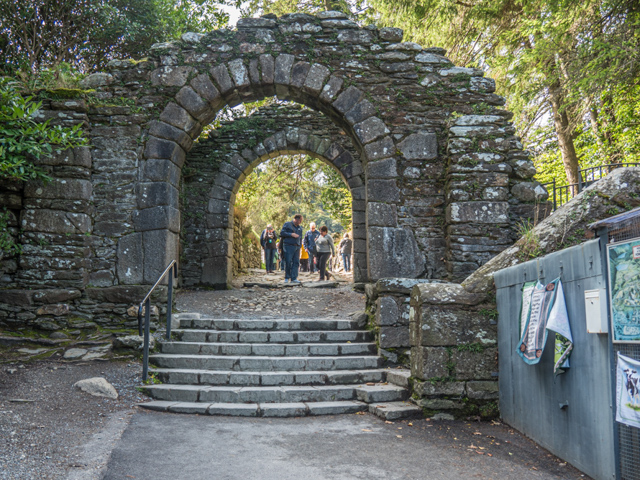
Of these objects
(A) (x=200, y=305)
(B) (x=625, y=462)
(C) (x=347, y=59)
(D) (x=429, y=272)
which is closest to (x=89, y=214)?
(A) (x=200, y=305)

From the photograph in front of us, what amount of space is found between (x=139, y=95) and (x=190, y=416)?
4.50 meters

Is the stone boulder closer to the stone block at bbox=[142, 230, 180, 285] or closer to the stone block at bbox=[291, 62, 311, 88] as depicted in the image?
the stone block at bbox=[142, 230, 180, 285]

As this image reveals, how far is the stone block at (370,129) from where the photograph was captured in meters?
6.66

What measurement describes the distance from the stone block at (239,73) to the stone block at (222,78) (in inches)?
2.7

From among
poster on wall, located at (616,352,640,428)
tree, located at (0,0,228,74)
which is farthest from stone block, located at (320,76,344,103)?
tree, located at (0,0,228,74)

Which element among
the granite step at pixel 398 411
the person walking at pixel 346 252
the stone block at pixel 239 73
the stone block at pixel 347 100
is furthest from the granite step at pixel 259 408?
the person walking at pixel 346 252

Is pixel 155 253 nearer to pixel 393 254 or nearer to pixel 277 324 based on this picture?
pixel 277 324

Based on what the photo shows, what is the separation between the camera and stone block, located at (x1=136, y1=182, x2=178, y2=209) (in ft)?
21.2

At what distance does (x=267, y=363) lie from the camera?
5277 millimetres

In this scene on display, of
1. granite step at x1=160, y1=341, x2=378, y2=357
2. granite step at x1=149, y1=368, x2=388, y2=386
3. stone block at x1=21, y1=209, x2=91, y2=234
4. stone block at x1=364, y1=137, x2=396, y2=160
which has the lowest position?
granite step at x1=149, y1=368, x2=388, y2=386

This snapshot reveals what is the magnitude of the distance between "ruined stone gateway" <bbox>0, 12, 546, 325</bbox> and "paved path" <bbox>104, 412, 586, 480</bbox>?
108 inches

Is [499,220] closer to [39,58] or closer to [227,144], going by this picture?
[227,144]

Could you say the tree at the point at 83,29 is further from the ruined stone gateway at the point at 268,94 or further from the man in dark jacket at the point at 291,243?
the man in dark jacket at the point at 291,243

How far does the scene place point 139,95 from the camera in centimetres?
665
